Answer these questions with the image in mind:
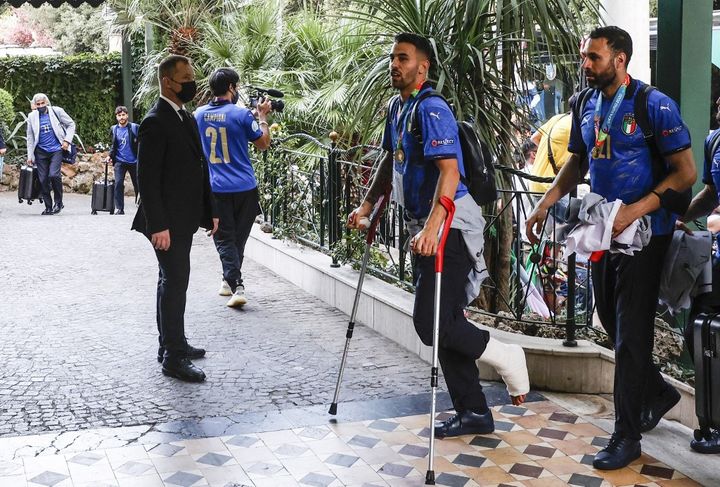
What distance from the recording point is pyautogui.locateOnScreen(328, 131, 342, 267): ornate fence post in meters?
8.73

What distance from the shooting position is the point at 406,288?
7574 mm

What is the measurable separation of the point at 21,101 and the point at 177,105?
17010mm

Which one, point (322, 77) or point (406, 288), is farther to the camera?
point (322, 77)

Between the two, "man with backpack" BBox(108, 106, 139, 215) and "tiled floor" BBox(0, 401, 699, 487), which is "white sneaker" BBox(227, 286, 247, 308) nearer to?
"tiled floor" BBox(0, 401, 699, 487)

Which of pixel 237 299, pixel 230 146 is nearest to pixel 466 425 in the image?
pixel 237 299

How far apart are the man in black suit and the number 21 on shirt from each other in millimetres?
1767

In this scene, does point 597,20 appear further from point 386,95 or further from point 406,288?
point 406,288

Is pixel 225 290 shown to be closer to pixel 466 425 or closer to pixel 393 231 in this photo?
pixel 393 231

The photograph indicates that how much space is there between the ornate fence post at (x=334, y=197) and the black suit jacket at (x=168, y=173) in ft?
8.30

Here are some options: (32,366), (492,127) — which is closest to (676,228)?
(492,127)

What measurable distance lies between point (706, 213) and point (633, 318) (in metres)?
0.68

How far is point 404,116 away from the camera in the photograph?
16.2 feet

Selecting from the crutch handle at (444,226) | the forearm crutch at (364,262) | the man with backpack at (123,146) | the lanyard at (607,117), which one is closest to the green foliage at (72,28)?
the man with backpack at (123,146)

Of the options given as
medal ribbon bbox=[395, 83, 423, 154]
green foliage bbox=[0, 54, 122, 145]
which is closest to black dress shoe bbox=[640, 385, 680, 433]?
medal ribbon bbox=[395, 83, 423, 154]
